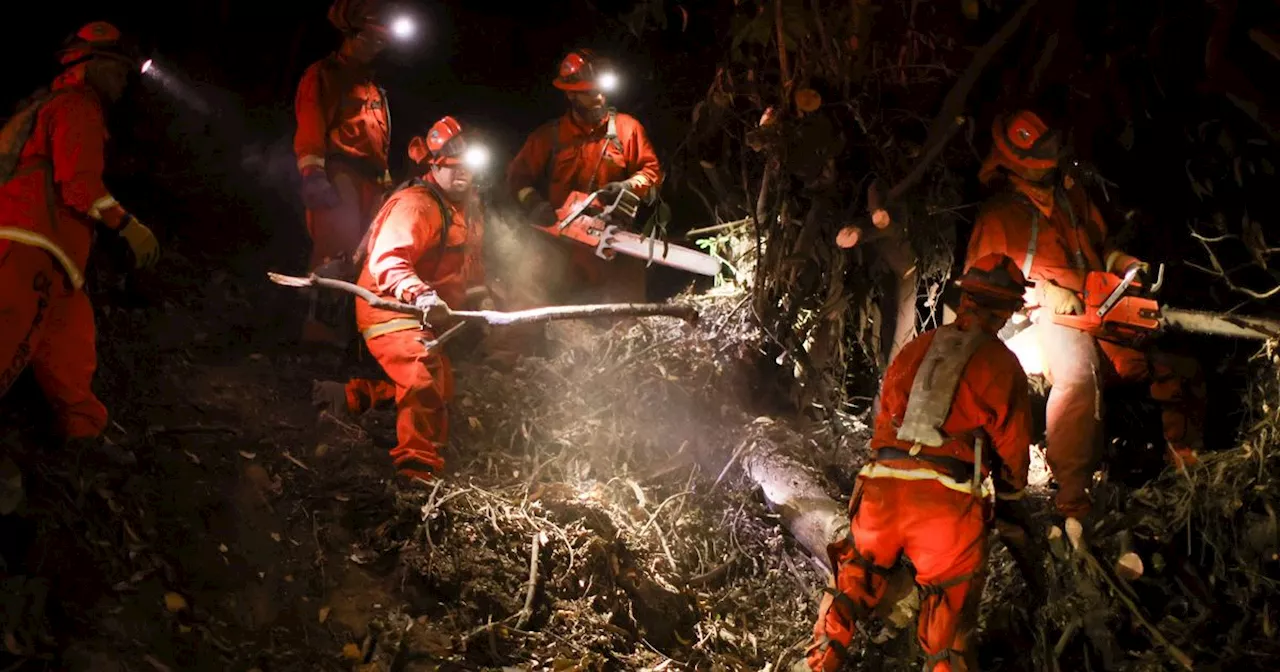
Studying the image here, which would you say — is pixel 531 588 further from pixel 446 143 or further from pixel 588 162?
pixel 588 162

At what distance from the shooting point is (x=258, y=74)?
8.12m

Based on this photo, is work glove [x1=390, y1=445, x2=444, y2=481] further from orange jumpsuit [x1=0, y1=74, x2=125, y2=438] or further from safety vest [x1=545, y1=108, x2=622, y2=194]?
safety vest [x1=545, y1=108, x2=622, y2=194]

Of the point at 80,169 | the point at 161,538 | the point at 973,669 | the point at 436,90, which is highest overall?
the point at 80,169

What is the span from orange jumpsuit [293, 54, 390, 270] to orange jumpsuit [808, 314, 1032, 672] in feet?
12.2

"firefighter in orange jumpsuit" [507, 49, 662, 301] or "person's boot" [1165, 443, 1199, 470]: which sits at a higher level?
"firefighter in orange jumpsuit" [507, 49, 662, 301]

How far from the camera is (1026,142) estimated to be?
5539 millimetres

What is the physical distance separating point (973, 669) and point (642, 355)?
3.08 m

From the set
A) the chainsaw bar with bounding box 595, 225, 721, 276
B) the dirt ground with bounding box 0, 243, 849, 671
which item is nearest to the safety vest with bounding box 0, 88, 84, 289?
the dirt ground with bounding box 0, 243, 849, 671

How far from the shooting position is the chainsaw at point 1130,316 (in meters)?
5.40

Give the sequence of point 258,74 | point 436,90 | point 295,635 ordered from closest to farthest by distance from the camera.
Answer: point 295,635, point 258,74, point 436,90

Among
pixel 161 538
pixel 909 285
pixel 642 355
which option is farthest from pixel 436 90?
pixel 161 538

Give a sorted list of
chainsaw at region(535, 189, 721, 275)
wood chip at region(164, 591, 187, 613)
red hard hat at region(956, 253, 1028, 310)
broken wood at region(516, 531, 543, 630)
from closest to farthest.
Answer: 1. wood chip at region(164, 591, 187, 613)
2. red hard hat at region(956, 253, 1028, 310)
3. broken wood at region(516, 531, 543, 630)
4. chainsaw at region(535, 189, 721, 275)

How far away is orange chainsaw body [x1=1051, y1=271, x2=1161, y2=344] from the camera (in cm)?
549

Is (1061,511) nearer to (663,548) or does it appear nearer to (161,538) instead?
(663,548)
